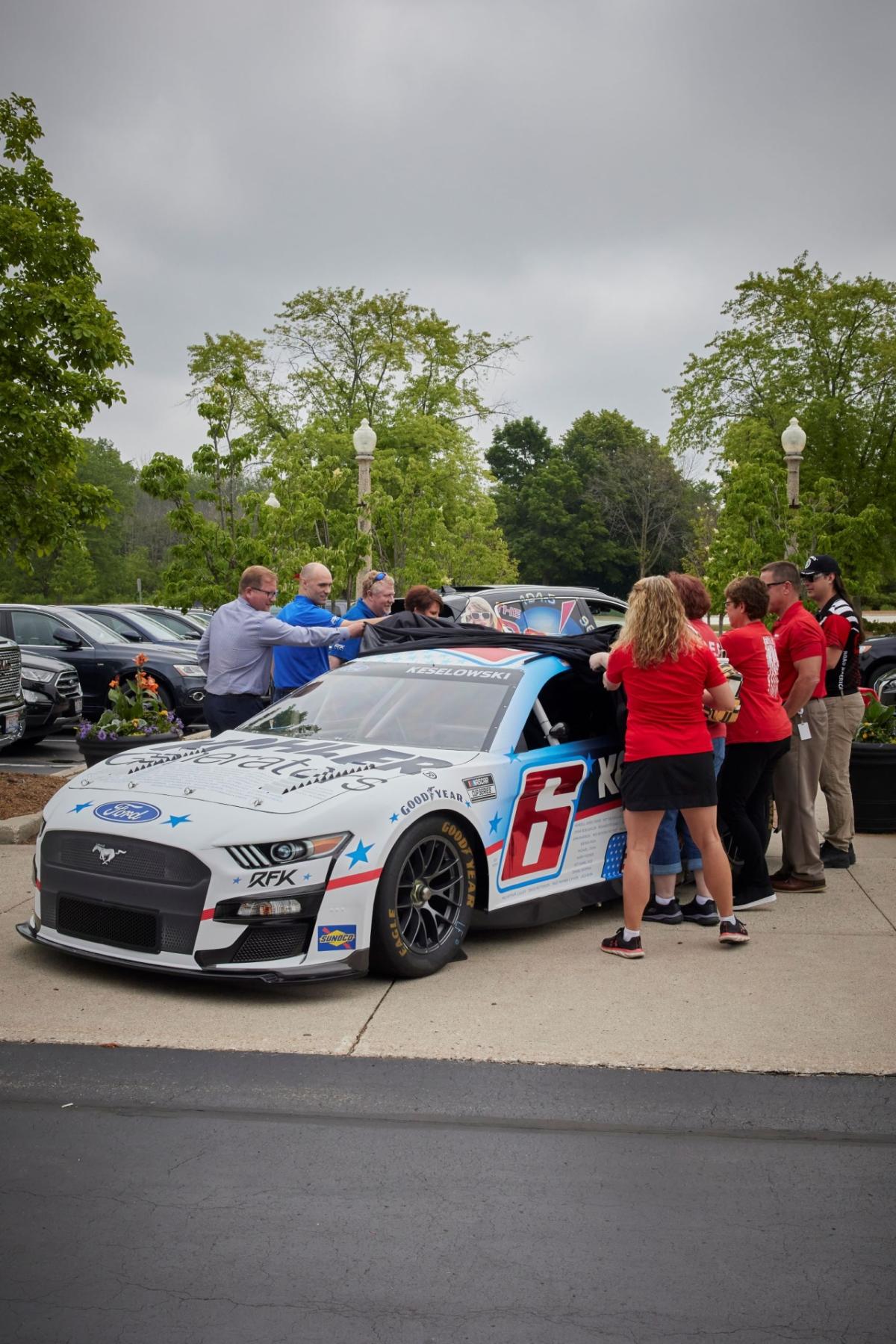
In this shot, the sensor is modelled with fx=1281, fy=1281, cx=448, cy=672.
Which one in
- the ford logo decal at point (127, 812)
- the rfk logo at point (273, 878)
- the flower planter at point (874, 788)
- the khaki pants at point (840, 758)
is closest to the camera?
the rfk logo at point (273, 878)

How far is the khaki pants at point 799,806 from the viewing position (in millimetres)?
7617

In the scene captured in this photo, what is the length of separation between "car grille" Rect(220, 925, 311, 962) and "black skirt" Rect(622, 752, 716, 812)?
5.76 feet

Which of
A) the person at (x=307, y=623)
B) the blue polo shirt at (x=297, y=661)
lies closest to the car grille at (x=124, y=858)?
the person at (x=307, y=623)

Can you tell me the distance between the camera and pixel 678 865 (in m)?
6.88

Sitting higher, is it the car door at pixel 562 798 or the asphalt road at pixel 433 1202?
the car door at pixel 562 798

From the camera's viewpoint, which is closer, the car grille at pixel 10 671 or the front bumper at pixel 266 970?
the front bumper at pixel 266 970

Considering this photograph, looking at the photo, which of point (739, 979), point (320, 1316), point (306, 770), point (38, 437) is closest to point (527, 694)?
point (306, 770)

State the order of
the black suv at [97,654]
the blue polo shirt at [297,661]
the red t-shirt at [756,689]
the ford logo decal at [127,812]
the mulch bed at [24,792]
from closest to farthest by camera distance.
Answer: the ford logo decal at [127,812] → the red t-shirt at [756,689] → the blue polo shirt at [297,661] → the mulch bed at [24,792] → the black suv at [97,654]

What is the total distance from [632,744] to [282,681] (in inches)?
143

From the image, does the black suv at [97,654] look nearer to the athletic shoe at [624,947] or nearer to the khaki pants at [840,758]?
the khaki pants at [840,758]

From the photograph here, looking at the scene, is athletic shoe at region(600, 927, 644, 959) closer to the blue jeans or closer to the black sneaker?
the blue jeans

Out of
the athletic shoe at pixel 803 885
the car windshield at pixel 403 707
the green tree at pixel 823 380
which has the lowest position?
the athletic shoe at pixel 803 885

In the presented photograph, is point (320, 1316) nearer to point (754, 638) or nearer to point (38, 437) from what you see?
point (754, 638)

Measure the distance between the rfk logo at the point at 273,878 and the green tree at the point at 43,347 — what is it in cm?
621
